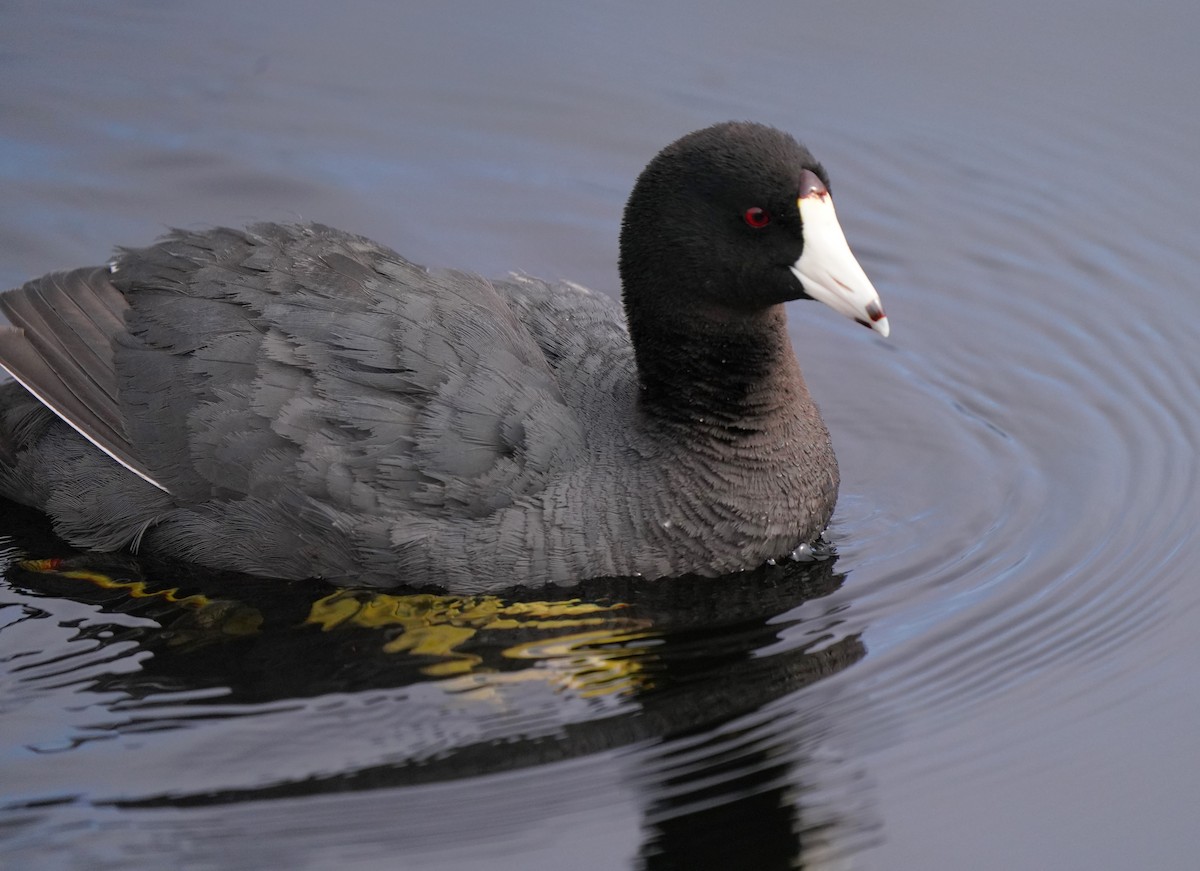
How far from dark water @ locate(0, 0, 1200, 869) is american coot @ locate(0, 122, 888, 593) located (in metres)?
0.22

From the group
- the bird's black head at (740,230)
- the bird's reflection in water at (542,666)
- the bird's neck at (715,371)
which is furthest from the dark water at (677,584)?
the bird's black head at (740,230)

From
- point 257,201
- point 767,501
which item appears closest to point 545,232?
point 257,201

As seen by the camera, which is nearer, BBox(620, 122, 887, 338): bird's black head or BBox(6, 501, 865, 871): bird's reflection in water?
BBox(6, 501, 865, 871): bird's reflection in water

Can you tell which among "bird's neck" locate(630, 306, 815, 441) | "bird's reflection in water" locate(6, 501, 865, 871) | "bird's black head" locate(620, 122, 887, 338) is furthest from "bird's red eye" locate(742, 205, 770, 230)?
"bird's reflection in water" locate(6, 501, 865, 871)

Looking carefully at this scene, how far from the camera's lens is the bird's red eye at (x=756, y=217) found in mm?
5844

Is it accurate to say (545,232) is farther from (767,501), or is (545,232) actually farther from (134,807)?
(134,807)

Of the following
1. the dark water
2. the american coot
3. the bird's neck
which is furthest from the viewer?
the bird's neck

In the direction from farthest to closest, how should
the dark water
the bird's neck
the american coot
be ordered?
the bird's neck
the american coot
the dark water

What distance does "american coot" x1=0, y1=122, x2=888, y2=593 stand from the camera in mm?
5797

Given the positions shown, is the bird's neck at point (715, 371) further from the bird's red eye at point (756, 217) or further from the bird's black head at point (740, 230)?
the bird's red eye at point (756, 217)

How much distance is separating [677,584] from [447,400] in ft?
3.46

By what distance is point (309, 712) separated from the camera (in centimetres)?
538

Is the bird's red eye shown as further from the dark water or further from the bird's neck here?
the dark water

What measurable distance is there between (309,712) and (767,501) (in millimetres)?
1831
